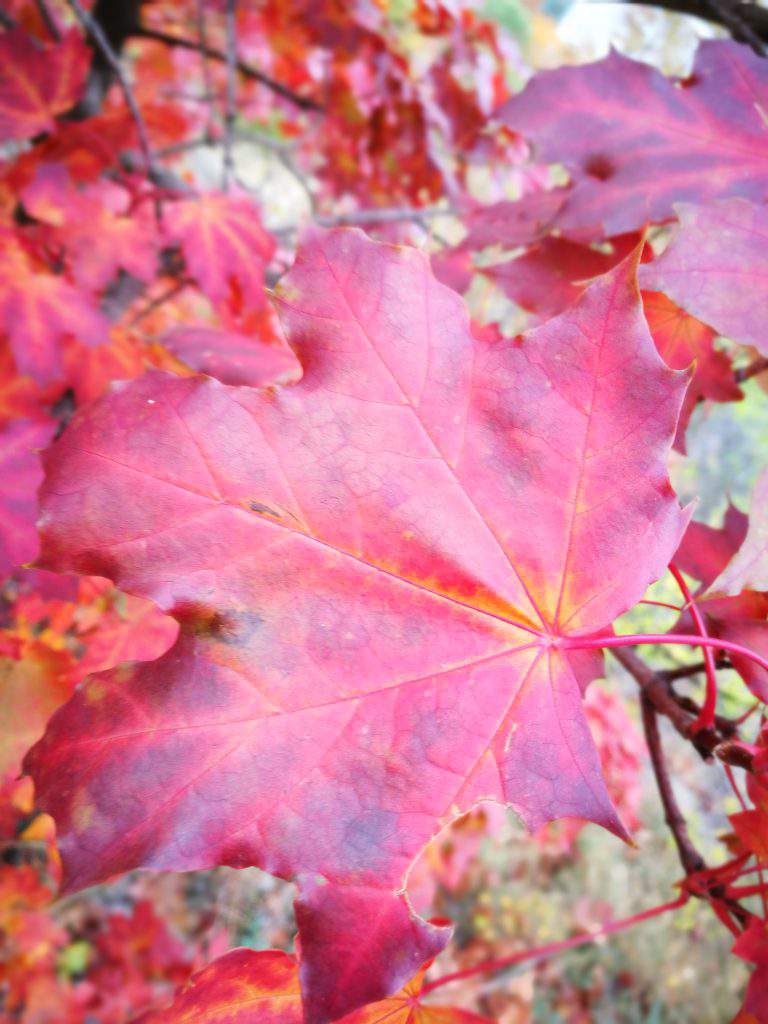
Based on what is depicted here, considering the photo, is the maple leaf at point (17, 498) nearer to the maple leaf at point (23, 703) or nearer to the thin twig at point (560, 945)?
the maple leaf at point (23, 703)

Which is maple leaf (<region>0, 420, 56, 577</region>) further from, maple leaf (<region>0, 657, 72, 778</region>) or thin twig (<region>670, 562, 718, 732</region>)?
thin twig (<region>670, 562, 718, 732</region>)

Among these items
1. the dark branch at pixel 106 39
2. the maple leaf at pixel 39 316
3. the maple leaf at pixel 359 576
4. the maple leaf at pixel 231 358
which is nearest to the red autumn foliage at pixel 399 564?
the maple leaf at pixel 359 576

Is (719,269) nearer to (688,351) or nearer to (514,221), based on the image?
(688,351)

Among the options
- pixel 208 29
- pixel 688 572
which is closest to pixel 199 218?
pixel 688 572

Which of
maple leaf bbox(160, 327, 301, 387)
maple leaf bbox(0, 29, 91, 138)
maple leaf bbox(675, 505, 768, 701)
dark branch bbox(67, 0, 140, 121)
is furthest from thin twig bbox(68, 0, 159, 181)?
maple leaf bbox(675, 505, 768, 701)

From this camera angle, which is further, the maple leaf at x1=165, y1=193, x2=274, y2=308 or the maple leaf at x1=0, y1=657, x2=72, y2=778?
the maple leaf at x1=165, y1=193, x2=274, y2=308

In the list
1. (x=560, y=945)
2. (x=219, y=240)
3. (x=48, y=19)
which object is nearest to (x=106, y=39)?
(x=48, y=19)
